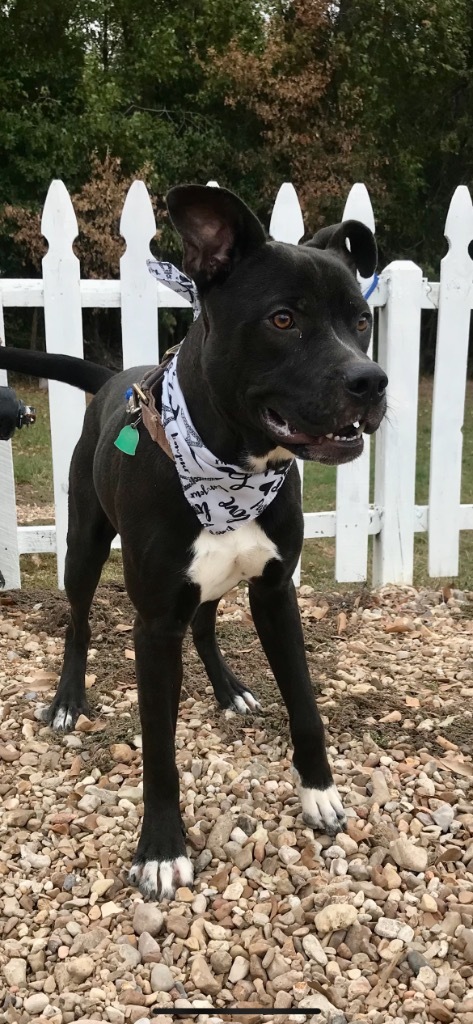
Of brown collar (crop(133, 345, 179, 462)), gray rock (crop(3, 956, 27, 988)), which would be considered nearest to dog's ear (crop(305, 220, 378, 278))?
brown collar (crop(133, 345, 179, 462))

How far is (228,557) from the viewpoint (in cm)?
232

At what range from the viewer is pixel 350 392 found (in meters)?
1.84

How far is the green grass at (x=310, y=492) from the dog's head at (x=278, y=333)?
2888mm

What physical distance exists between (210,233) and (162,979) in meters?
1.82

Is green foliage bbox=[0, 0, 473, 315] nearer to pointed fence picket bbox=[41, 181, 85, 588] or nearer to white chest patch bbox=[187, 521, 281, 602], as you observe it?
pointed fence picket bbox=[41, 181, 85, 588]

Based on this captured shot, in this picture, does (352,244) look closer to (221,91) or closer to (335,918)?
(335,918)

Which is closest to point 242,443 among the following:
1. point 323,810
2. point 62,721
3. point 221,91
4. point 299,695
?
point 299,695

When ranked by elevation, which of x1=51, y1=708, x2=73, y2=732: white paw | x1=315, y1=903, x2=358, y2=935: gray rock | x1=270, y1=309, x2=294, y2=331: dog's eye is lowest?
x1=51, y1=708, x2=73, y2=732: white paw

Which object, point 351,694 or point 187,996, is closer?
point 187,996

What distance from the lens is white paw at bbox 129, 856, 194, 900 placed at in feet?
7.55

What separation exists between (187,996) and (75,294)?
325cm

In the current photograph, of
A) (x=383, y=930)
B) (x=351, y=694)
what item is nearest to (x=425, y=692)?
(x=351, y=694)

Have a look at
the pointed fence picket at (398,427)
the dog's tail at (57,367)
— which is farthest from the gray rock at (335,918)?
the pointed fence picket at (398,427)

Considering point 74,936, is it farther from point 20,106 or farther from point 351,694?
point 20,106
